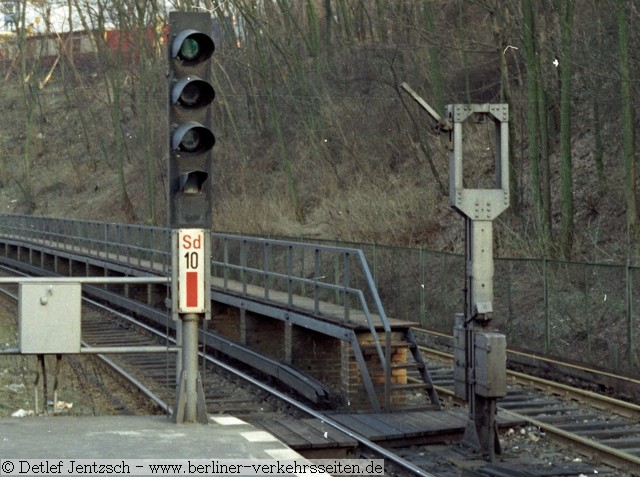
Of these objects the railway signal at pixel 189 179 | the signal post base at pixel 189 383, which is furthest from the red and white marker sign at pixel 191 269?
the signal post base at pixel 189 383

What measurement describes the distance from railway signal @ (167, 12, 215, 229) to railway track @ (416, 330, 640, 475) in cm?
493

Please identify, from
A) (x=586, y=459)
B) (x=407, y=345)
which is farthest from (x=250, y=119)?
(x=586, y=459)

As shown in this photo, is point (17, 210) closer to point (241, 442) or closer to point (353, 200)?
point (353, 200)

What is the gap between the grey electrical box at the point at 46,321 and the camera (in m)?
10.3

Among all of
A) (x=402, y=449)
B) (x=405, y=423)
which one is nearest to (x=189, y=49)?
(x=402, y=449)

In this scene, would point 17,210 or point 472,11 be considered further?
point 17,210

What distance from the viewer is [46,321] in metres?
10.4

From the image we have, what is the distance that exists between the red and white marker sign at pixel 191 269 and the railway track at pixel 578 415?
15.2ft

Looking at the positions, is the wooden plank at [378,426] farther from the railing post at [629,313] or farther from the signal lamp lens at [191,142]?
the railing post at [629,313]

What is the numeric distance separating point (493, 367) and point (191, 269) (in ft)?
11.4

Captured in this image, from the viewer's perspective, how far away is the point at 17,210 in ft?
221

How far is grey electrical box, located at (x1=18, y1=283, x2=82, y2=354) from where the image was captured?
1033cm

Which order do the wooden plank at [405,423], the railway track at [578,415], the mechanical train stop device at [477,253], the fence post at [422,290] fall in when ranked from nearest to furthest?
the mechanical train stop device at [477,253]
the railway track at [578,415]
the wooden plank at [405,423]
the fence post at [422,290]

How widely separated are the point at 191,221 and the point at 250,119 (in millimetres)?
38788
